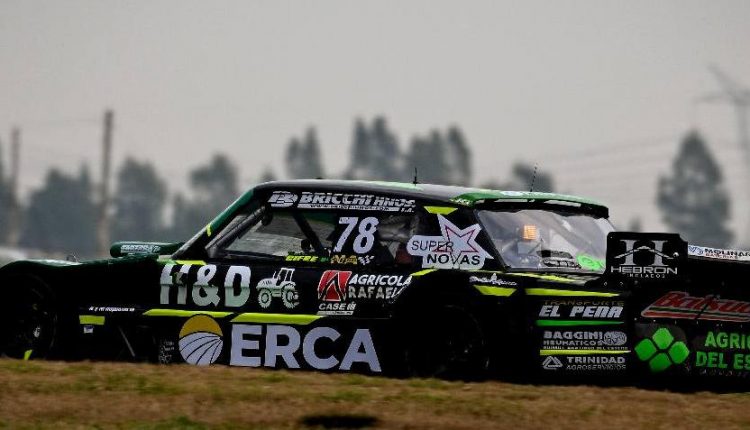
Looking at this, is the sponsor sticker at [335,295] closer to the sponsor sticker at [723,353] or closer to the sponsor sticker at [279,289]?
the sponsor sticker at [279,289]

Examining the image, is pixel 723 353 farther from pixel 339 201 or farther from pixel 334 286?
pixel 339 201

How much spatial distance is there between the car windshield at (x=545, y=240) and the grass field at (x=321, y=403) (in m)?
1.07

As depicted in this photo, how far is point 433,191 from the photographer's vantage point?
10422 millimetres

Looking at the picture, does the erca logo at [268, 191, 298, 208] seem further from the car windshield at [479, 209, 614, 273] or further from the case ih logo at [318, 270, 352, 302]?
the car windshield at [479, 209, 614, 273]

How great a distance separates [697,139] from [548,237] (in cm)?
12960

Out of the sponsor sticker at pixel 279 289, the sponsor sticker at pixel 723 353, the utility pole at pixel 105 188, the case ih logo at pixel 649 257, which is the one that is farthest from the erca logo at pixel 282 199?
the utility pole at pixel 105 188

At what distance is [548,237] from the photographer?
1023 cm

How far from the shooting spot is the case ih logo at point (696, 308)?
9352 millimetres

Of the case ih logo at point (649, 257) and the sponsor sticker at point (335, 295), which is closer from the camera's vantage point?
the case ih logo at point (649, 257)

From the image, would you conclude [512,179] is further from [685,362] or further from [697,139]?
[685,362]

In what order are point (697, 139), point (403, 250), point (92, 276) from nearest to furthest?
point (403, 250) → point (92, 276) → point (697, 139)

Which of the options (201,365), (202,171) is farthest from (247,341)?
(202,171)

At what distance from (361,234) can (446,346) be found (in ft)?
3.40

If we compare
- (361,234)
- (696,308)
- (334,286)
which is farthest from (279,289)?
(696,308)
